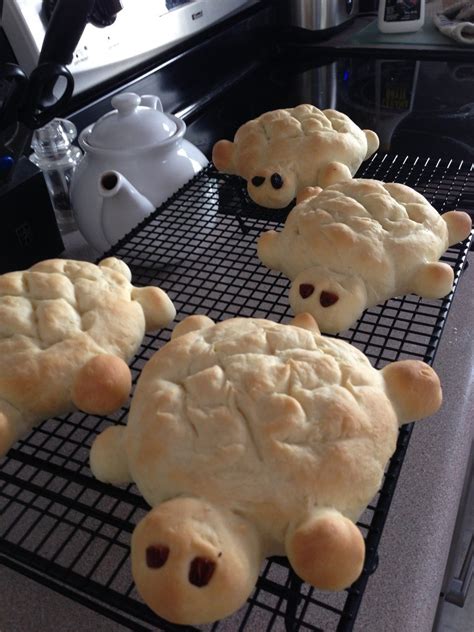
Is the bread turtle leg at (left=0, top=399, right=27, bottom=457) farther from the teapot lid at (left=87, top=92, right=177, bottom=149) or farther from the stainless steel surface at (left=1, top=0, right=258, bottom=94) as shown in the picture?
the stainless steel surface at (left=1, top=0, right=258, bottom=94)

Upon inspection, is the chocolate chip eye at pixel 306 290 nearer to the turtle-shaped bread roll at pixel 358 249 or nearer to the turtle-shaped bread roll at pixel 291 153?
the turtle-shaped bread roll at pixel 358 249

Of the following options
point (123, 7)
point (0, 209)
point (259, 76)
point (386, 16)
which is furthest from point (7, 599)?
point (386, 16)

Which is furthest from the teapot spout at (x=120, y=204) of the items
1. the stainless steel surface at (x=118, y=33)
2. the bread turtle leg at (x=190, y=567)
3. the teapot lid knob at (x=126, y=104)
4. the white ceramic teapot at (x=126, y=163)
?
the bread turtle leg at (x=190, y=567)

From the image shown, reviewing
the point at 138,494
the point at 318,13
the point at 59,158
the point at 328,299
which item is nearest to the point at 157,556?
the point at 138,494

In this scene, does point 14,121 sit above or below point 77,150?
above

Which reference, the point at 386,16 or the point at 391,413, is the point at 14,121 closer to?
the point at 391,413
